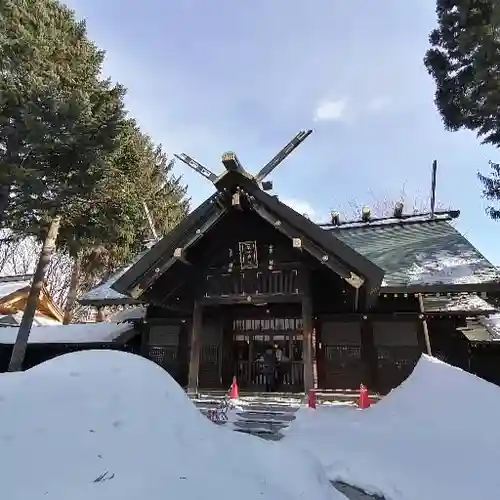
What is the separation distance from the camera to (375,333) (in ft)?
37.3

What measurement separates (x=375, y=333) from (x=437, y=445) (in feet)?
17.0

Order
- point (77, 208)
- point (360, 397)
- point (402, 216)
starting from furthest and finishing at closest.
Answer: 1. point (402, 216)
2. point (77, 208)
3. point (360, 397)

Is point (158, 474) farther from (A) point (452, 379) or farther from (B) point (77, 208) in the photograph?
(B) point (77, 208)

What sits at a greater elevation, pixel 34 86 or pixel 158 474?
pixel 34 86

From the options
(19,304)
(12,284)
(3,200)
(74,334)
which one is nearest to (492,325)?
(74,334)

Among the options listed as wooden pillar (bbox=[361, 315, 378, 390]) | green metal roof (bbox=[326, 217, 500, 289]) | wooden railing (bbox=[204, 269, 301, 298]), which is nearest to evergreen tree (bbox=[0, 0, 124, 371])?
wooden railing (bbox=[204, 269, 301, 298])

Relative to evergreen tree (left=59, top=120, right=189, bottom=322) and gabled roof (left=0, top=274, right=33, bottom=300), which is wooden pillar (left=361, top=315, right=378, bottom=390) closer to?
evergreen tree (left=59, top=120, right=189, bottom=322)

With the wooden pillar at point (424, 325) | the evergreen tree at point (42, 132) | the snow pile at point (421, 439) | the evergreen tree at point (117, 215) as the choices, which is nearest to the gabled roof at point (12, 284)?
the evergreen tree at point (117, 215)

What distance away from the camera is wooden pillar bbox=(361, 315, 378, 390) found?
36.2ft

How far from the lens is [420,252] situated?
1247cm

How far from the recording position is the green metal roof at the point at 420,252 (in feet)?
33.7

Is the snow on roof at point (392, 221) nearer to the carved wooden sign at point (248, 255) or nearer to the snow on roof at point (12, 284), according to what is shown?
the carved wooden sign at point (248, 255)

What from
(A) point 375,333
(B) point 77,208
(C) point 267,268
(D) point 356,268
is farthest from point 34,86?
(A) point 375,333

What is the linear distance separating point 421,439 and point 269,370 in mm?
5415
